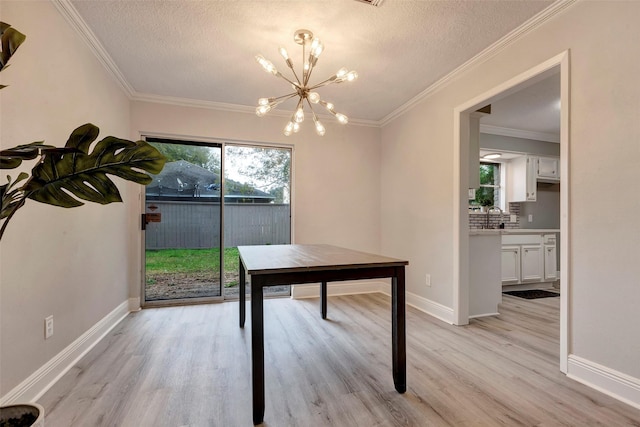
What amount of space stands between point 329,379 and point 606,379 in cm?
157

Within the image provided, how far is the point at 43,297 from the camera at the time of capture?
66.2 inches

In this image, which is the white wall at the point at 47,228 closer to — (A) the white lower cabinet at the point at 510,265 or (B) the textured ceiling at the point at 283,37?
(B) the textured ceiling at the point at 283,37

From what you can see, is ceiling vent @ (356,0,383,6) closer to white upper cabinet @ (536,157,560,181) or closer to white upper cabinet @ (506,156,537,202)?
white upper cabinet @ (506,156,537,202)

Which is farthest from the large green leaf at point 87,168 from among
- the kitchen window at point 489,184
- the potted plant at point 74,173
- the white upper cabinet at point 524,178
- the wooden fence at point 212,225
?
the white upper cabinet at point 524,178

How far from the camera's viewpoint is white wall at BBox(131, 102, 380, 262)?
3.43 m

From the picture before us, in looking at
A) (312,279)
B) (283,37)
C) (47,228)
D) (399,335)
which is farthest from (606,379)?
(47,228)

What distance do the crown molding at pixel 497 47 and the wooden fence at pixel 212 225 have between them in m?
2.12

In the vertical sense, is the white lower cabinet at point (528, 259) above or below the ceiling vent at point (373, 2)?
below

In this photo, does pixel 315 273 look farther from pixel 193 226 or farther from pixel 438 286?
pixel 193 226

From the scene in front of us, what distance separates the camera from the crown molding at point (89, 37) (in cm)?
185

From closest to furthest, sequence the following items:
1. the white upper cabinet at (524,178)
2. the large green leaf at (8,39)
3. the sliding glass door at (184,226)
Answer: the large green leaf at (8,39), the sliding glass door at (184,226), the white upper cabinet at (524,178)

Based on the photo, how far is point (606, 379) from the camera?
163 cm

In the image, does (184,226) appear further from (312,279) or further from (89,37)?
(312,279)

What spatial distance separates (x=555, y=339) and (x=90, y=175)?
3272mm
